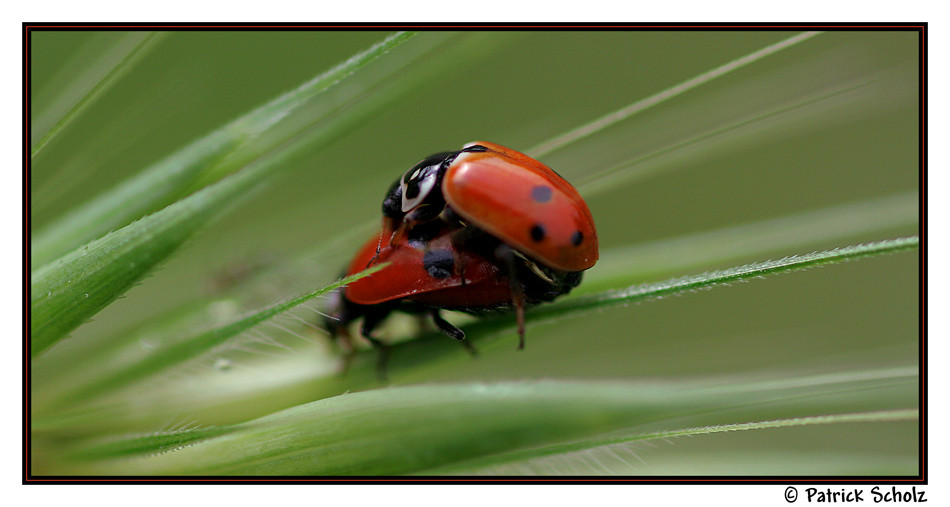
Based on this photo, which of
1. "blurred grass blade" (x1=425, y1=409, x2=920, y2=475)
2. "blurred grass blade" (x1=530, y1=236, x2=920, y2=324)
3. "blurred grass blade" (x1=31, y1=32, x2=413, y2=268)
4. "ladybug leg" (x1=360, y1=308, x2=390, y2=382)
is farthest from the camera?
"ladybug leg" (x1=360, y1=308, x2=390, y2=382)

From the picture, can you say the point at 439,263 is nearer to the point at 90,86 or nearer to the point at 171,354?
the point at 171,354

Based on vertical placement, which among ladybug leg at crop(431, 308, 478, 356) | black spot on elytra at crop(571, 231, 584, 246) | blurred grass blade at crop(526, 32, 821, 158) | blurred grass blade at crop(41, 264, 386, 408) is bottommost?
blurred grass blade at crop(41, 264, 386, 408)

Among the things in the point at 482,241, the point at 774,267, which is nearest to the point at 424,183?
the point at 482,241

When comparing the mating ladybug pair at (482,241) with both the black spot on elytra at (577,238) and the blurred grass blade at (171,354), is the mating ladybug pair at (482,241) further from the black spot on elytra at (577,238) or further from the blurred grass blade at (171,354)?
the blurred grass blade at (171,354)

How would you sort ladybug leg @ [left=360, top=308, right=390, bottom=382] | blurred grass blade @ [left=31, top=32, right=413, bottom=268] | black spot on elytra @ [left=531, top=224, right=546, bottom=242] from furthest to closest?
ladybug leg @ [left=360, top=308, right=390, bottom=382]
black spot on elytra @ [left=531, top=224, right=546, bottom=242]
blurred grass blade @ [left=31, top=32, right=413, bottom=268]

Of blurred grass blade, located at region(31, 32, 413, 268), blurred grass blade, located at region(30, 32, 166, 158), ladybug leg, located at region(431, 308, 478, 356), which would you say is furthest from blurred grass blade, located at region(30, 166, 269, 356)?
ladybug leg, located at region(431, 308, 478, 356)

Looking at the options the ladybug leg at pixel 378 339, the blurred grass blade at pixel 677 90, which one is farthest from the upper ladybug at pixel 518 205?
the ladybug leg at pixel 378 339

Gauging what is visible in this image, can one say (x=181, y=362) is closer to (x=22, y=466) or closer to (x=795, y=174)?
(x=22, y=466)

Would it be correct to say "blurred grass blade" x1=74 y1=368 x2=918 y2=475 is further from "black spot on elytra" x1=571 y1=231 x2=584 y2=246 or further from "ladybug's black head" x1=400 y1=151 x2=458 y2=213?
"ladybug's black head" x1=400 y1=151 x2=458 y2=213

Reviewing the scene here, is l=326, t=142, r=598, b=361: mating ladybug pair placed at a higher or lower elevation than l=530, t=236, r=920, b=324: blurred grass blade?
higher
